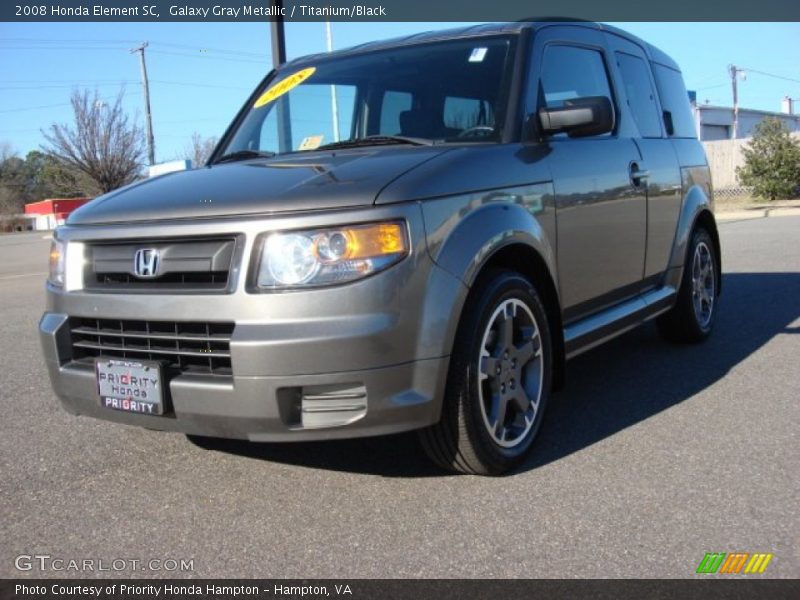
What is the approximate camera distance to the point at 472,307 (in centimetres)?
313

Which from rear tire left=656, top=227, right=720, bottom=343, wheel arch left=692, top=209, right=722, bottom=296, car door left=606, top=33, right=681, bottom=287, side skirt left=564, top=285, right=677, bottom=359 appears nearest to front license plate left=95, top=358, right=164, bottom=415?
side skirt left=564, top=285, right=677, bottom=359

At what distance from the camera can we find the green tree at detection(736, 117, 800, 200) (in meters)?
23.8

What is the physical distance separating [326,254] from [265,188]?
1.37 ft

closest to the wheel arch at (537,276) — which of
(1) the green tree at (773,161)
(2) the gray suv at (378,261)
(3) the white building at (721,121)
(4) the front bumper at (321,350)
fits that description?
(2) the gray suv at (378,261)

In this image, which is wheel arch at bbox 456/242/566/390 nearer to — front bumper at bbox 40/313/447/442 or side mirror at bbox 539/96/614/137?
front bumper at bbox 40/313/447/442

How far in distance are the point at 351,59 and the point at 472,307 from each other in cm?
197

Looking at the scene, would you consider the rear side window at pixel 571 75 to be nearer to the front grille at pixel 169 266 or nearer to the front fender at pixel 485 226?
the front fender at pixel 485 226

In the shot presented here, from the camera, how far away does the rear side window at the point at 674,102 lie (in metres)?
5.49

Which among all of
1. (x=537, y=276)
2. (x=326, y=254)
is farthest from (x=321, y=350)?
(x=537, y=276)

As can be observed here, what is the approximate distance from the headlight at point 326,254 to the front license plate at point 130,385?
561 millimetres

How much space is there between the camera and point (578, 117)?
3594mm
